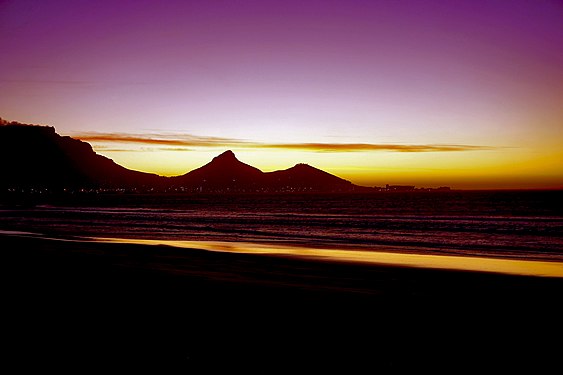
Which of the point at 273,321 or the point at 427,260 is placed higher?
the point at 273,321

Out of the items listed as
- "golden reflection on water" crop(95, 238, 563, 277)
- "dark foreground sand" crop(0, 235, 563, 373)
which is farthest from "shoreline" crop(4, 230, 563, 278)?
"dark foreground sand" crop(0, 235, 563, 373)

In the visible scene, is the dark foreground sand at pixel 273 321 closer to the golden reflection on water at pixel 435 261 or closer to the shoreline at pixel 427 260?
the golden reflection on water at pixel 435 261

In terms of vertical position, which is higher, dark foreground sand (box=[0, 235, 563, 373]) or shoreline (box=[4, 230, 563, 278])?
dark foreground sand (box=[0, 235, 563, 373])

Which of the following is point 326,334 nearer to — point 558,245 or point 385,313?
point 385,313

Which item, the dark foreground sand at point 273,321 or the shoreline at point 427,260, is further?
the shoreline at point 427,260

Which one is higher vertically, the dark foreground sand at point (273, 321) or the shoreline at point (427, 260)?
the dark foreground sand at point (273, 321)

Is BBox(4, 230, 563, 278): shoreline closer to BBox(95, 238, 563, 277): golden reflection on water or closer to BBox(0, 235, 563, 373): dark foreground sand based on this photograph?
BBox(95, 238, 563, 277): golden reflection on water

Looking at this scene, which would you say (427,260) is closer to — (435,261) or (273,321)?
(435,261)

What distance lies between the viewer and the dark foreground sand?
5.90m

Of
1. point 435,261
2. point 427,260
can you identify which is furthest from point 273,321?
point 427,260

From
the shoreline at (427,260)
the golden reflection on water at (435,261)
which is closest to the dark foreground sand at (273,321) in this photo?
the golden reflection on water at (435,261)

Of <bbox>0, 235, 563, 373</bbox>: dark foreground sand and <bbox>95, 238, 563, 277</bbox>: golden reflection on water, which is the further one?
<bbox>95, 238, 563, 277</bbox>: golden reflection on water

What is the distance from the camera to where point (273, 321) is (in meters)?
7.89

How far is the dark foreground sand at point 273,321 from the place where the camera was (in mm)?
5898
